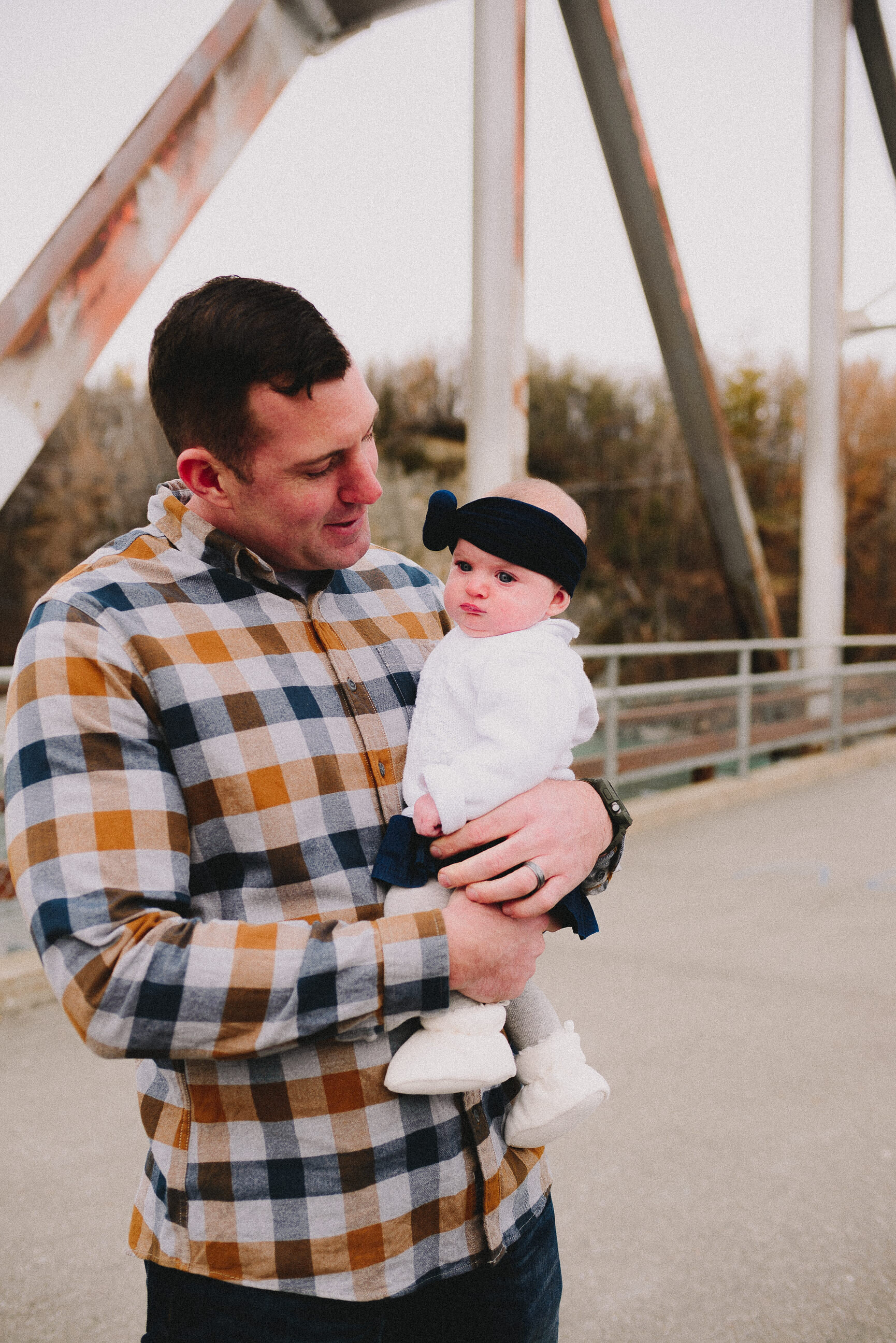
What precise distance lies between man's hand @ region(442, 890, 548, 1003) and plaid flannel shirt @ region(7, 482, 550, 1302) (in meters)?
0.02

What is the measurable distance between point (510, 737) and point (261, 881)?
13.3 inches

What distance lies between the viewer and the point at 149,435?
9.70 meters

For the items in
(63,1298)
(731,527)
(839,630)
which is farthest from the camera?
(839,630)

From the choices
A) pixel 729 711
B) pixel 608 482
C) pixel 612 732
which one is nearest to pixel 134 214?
pixel 612 732

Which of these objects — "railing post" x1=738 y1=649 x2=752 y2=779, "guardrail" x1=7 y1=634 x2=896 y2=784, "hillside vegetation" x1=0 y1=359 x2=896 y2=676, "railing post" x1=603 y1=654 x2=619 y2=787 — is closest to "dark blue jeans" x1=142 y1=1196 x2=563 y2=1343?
"guardrail" x1=7 y1=634 x2=896 y2=784

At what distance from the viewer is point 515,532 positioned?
1.32m

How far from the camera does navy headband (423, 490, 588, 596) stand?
52.0 inches

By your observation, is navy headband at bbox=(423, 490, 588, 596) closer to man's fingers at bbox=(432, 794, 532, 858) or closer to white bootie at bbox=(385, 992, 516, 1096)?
man's fingers at bbox=(432, 794, 532, 858)

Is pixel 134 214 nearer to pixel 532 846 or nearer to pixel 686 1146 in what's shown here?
pixel 686 1146

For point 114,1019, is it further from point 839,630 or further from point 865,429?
point 865,429

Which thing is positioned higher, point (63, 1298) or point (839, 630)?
point (839, 630)

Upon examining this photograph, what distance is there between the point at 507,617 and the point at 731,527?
850 cm

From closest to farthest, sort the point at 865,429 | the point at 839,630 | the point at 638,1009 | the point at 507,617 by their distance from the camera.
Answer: the point at 507,617 → the point at 638,1009 → the point at 839,630 → the point at 865,429

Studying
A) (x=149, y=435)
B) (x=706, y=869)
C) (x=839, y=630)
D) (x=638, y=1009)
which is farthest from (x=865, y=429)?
(x=638, y=1009)
